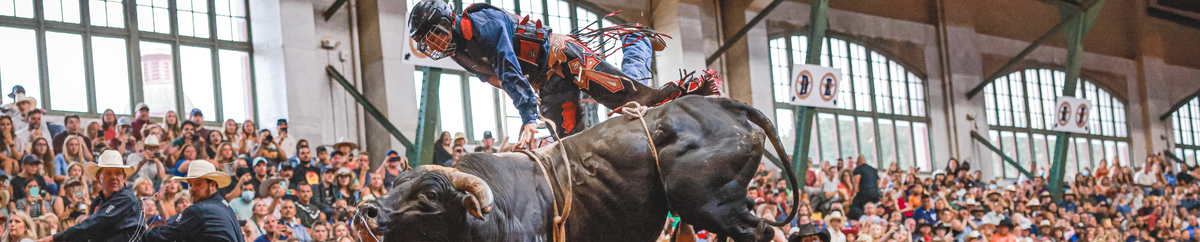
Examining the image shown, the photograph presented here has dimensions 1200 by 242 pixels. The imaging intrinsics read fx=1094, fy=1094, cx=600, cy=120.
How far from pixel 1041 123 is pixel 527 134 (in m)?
28.4

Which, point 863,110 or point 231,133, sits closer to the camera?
point 231,133

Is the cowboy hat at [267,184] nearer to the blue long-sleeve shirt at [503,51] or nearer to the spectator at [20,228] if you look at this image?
the spectator at [20,228]

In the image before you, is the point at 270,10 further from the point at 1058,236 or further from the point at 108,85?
the point at 1058,236

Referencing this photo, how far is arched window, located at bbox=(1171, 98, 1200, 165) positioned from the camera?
3294 centimetres

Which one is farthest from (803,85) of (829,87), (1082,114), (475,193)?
(475,193)

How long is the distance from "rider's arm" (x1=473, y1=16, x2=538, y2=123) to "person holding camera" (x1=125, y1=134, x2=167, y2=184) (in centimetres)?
660

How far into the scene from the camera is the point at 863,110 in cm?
2678

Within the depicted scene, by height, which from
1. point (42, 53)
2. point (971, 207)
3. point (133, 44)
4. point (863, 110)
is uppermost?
point (133, 44)

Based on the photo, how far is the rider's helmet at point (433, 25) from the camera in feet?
18.0

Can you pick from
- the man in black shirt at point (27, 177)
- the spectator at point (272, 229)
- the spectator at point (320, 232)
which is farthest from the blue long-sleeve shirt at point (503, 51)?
the man in black shirt at point (27, 177)

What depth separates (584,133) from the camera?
199 inches

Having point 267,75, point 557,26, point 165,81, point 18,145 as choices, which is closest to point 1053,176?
point 557,26

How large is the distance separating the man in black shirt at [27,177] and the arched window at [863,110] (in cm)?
1691

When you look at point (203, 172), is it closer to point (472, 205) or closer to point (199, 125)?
point (472, 205)
